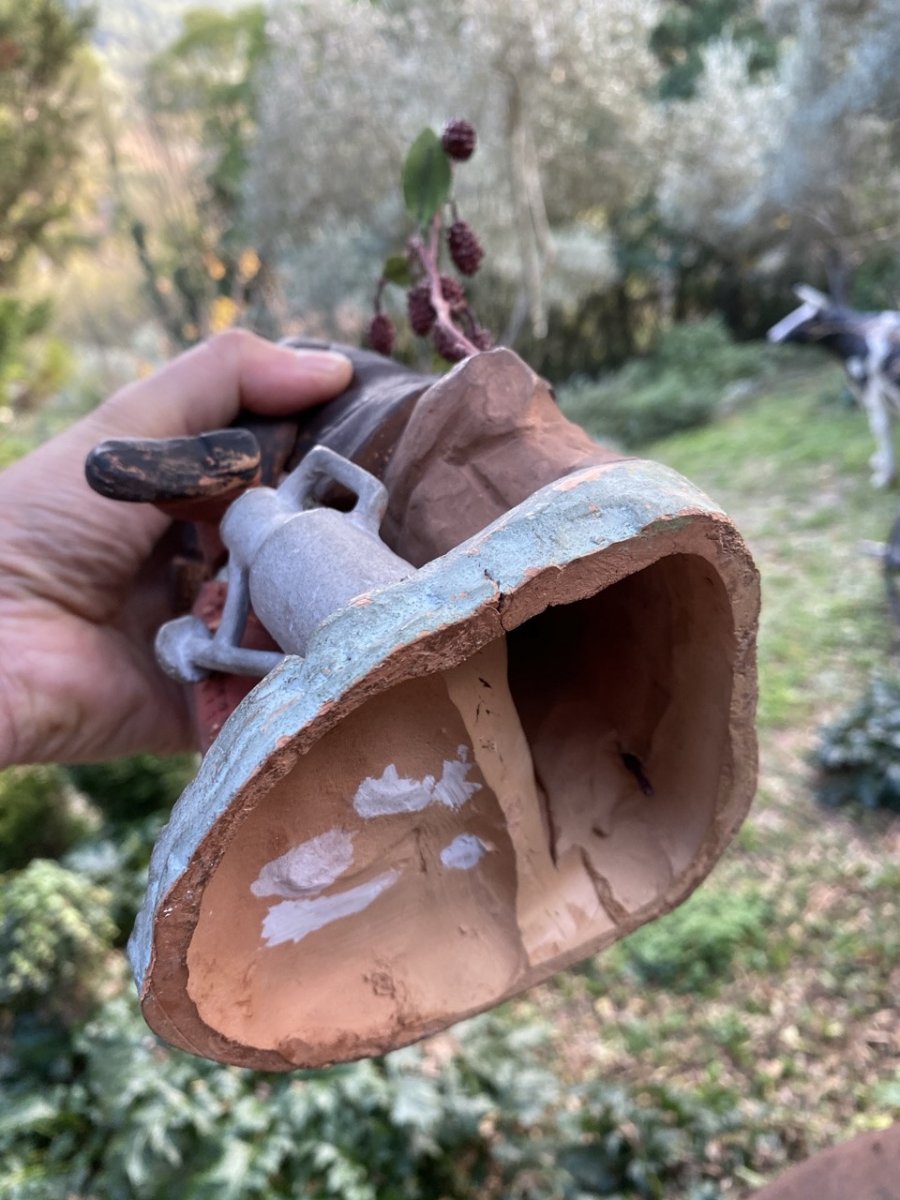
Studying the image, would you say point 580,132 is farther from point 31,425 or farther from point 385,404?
point 385,404

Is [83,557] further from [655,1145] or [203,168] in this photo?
[203,168]

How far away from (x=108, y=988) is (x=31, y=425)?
654 cm

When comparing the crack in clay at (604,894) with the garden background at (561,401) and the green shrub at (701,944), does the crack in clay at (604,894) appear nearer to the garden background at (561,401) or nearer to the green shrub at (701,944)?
the garden background at (561,401)

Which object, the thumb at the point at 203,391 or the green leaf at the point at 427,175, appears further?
the thumb at the point at 203,391

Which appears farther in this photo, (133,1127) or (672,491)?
(133,1127)

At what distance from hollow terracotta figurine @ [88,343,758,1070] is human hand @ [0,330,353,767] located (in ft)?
1.27

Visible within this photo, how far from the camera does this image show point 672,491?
53cm

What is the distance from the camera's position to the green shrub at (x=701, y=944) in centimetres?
207

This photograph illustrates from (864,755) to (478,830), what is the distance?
6.98 feet

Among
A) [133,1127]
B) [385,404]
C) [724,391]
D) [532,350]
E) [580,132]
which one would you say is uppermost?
[385,404]

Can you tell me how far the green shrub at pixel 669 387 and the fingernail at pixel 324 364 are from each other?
5183 mm

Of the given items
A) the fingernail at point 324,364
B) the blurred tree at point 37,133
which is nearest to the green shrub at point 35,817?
the fingernail at point 324,364

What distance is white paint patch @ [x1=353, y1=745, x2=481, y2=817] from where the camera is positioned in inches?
25.3

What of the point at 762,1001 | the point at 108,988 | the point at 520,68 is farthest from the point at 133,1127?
the point at 520,68
